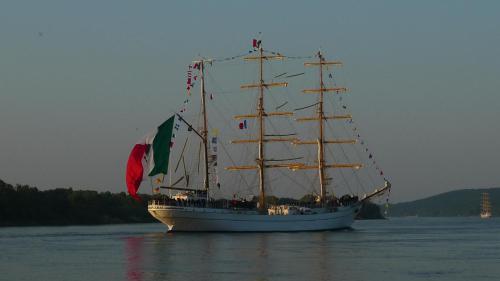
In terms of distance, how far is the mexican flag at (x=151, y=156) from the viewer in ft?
308

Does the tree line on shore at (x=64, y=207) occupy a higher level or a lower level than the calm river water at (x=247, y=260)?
higher

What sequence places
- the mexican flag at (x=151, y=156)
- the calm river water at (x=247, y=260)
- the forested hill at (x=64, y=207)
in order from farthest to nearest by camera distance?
1. the forested hill at (x=64, y=207)
2. the mexican flag at (x=151, y=156)
3. the calm river water at (x=247, y=260)

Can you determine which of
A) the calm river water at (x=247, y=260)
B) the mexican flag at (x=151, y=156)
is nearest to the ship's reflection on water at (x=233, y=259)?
the calm river water at (x=247, y=260)

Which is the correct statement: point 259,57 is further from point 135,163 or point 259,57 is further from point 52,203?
point 52,203

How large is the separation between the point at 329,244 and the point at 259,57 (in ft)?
107

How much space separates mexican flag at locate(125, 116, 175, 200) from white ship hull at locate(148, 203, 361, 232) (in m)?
5.48

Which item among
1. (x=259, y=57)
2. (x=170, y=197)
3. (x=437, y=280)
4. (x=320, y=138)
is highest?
(x=259, y=57)

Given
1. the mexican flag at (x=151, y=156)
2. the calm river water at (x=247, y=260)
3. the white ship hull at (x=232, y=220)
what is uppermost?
the mexican flag at (x=151, y=156)

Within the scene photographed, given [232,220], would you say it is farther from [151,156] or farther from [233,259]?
[233,259]

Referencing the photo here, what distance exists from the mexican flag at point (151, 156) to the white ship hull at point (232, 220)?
5.48 meters

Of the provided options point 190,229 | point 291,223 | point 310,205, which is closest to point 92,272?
point 190,229

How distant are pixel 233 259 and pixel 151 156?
33.2 meters

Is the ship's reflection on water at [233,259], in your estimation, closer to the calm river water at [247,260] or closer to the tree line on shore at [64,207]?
the calm river water at [247,260]

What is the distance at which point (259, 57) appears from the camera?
108688 millimetres
